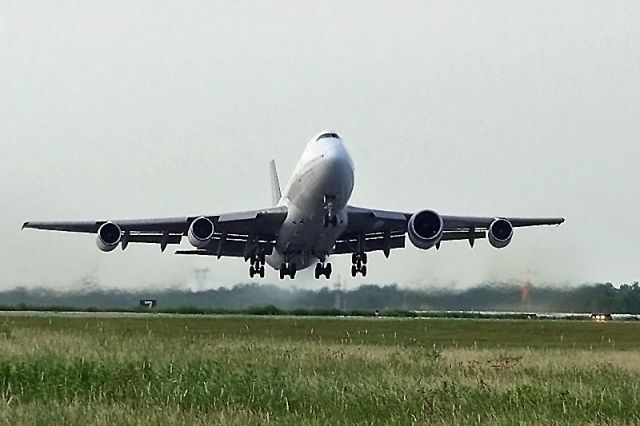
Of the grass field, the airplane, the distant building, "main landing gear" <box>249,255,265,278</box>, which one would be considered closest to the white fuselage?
the airplane

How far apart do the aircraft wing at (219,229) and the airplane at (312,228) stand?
45 mm

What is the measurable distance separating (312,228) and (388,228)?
5779 millimetres

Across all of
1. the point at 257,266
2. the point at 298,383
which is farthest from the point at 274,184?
the point at 298,383

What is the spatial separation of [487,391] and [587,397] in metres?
1.53

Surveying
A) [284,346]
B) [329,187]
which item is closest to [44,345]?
[284,346]

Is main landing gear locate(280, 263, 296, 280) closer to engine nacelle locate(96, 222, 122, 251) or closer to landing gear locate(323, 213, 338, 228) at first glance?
landing gear locate(323, 213, 338, 228)

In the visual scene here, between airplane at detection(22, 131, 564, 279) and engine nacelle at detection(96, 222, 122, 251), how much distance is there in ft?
0.15

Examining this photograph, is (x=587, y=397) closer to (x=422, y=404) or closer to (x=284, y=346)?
(x=422, y=404)

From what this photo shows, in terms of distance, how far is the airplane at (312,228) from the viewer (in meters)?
43.7

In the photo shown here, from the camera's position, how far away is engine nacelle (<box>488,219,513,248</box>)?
49.8m

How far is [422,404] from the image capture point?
14.8 m

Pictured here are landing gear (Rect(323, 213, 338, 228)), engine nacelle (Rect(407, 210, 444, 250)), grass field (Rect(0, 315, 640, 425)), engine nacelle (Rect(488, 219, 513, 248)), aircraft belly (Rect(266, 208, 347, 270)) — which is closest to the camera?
grass field (Rect(0, 315, 640, 425))

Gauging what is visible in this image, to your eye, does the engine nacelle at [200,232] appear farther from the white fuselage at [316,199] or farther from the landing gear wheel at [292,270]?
the landing gear wheel at [292,270]

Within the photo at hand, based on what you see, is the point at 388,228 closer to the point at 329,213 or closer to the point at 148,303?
the point at 329,213
